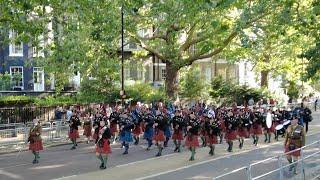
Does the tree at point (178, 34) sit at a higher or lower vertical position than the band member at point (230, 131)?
higher

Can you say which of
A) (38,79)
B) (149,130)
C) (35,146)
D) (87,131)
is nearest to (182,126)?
(149,130)

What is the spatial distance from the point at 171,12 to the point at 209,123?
7.96m

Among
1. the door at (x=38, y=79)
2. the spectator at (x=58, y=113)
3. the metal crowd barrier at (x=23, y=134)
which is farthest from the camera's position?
the door at (x=38, y=79)

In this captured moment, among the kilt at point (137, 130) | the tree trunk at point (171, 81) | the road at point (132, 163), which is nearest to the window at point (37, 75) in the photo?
the tree trunk at point (171, 81)

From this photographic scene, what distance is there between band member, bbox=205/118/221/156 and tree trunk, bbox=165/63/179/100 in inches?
605

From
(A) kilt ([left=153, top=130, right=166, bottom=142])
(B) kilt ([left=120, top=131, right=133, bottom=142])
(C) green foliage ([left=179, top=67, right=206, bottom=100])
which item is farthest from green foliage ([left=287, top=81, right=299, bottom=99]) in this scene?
(B) kilt ([left=120, top=131, right=133, bottom=142])

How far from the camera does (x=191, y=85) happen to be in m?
42.7

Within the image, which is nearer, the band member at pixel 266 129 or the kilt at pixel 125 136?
the kilt at pixel 125 136

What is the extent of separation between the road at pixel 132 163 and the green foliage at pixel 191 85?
18902 millimetres

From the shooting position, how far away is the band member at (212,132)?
20094mm

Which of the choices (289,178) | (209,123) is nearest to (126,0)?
(209,123)

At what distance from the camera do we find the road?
1606 cm

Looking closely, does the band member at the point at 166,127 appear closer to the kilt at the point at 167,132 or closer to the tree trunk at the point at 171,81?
the kilt at the point at 167,132

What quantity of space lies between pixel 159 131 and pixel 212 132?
2028mm
